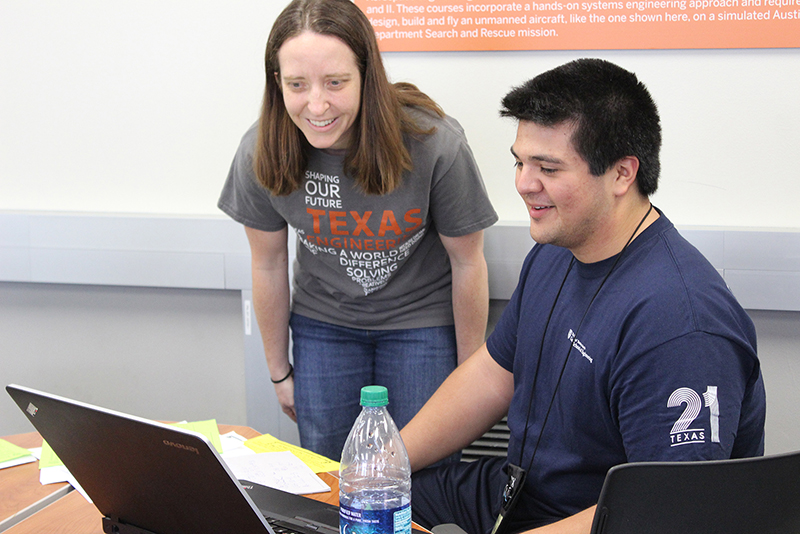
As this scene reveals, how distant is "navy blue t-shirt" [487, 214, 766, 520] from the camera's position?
100cm

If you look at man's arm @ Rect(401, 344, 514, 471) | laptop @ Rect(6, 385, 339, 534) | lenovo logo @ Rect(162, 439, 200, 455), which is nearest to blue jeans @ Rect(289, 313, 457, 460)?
man's arm @ Rect(401, 344, 514, 471)

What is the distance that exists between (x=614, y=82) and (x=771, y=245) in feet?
3.57

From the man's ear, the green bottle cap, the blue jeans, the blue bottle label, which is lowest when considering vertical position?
the blue jeans

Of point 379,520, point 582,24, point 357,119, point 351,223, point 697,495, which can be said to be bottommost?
point 379,520

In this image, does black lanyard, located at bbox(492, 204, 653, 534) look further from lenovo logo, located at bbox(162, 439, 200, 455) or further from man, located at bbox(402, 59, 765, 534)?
lenovo logo, located at bbox(162, 439, 200, 455)

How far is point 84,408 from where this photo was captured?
0.89 m

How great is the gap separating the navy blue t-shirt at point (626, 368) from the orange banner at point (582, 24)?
90 centimetres

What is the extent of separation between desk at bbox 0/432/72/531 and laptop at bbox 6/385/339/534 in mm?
209

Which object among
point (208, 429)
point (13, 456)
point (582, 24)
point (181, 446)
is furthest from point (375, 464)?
point (582, 24)

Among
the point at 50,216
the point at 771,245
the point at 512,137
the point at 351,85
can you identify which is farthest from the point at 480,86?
the point at 50,216

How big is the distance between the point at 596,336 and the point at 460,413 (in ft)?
1.27

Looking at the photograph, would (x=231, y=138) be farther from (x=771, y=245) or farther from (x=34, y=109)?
(x=771, y=245)

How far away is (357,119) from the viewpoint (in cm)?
166

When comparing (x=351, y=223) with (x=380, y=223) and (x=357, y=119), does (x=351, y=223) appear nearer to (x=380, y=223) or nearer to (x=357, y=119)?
(x=380, y=223)
